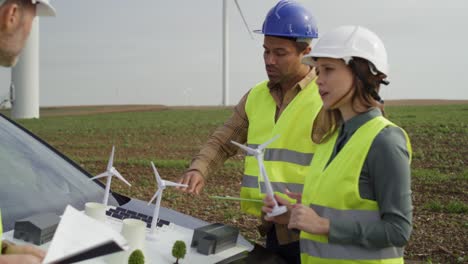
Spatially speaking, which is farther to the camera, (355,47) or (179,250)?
(355,47)

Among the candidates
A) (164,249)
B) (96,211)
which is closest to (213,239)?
(164,249)

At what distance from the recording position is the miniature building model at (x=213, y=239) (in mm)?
2490

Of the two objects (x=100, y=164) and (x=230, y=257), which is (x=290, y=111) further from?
(x=100, y=164)

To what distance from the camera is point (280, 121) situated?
3170 mm

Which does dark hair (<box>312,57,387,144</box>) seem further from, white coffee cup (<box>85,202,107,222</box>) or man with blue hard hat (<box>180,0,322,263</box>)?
white coffee cup (<box>85,202,107,222</box>)

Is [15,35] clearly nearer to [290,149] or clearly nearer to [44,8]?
[44,8]

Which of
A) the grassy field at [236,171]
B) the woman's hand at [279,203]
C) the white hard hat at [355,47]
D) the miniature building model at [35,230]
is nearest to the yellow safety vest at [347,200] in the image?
the woman's hand at [279,203]

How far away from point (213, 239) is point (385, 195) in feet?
2.42

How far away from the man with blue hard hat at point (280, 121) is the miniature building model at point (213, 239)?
405 mm

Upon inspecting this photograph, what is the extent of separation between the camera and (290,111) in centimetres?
316

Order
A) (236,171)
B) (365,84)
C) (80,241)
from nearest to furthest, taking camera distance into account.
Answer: (80,241) < (365,84) < (236,171)

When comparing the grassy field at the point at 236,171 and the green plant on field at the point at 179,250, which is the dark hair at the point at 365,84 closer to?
the green plant on field at the point at 179,250

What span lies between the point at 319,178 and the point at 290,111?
0.72 meters

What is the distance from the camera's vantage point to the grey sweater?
2.23 m
